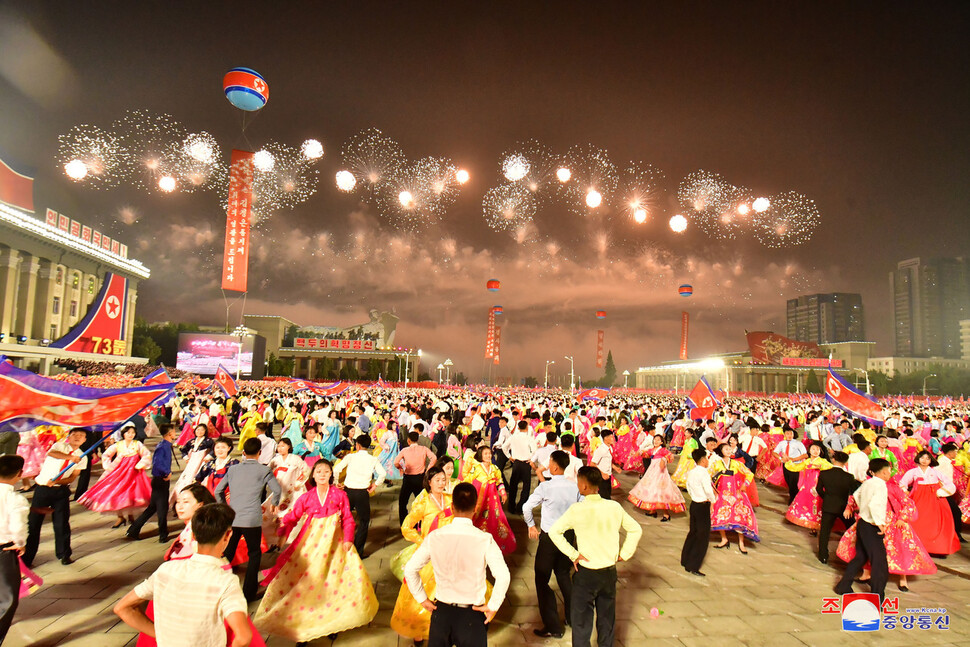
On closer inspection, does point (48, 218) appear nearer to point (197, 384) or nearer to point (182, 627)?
point (197, 384)

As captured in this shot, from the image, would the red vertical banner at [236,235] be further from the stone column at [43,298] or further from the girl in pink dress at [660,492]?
the stone column at [43,298]

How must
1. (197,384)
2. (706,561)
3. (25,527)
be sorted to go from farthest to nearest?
(197,384)
(706,561)
(25,527)

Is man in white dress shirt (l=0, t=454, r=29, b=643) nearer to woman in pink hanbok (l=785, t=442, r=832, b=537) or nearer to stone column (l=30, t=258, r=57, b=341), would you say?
woman in pink hanbok (l=785, t=442, r=832, b=537)

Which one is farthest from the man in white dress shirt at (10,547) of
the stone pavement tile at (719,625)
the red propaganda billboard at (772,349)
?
the red propaganda billboard at (772,349)

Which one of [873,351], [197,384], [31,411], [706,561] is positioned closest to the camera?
[31,411]

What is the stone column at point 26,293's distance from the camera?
44312mm

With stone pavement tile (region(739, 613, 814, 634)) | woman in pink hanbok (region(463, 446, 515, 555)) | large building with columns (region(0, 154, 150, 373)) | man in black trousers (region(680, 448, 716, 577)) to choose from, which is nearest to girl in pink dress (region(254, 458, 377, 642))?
woman in pink hanbok (region(463, 446, 515, 555))

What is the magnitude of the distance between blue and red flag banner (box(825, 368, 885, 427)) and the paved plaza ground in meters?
5.02

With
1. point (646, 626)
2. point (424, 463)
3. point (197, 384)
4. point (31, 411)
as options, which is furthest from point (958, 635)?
point (197, 384)

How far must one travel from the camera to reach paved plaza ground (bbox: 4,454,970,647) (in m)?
4.69

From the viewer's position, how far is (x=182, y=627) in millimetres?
2322

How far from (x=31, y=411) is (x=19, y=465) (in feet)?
5.80

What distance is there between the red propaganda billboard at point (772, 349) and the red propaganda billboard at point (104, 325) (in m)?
93.2

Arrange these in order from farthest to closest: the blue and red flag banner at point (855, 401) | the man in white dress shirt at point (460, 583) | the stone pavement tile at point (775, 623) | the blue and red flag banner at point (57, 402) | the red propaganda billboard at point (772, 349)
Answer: the red propaganda billboard at point (772, 349) < the blue and red flag banner at point (855, 401) < the blue and red flag banner at point (57, 402) < the stone pavement tile at point (775, 623) < the man in white dress shirt at point (460, 583)
